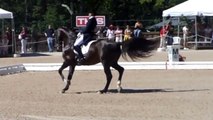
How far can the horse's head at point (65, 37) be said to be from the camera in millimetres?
17719

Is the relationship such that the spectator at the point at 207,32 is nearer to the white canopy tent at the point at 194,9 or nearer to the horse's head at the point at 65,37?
the white canopy tent at the point at 194,9

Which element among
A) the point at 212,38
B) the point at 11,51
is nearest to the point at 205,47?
the point at 212,38

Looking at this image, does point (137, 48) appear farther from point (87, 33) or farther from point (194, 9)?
point (194, 9)

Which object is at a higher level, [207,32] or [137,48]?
[207,32]

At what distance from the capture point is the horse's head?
1772 cm

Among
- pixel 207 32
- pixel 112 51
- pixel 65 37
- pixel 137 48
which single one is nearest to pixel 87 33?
pixel 65 37

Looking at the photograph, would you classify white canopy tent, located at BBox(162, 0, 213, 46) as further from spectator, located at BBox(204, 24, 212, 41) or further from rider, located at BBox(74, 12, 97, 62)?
rider, located at BBox(74, 12, 97, 62)

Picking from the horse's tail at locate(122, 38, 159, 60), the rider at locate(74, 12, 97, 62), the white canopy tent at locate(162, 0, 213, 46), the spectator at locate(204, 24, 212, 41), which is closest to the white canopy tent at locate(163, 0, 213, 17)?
the white canopy tent at locate(162, 0, 213, 46)

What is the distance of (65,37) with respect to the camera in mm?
17906

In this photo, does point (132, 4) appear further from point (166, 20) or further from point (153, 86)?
point (153, 86)

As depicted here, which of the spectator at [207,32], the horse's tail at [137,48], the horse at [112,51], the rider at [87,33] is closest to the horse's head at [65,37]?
the horse at [112,51]

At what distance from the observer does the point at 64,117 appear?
12.5m

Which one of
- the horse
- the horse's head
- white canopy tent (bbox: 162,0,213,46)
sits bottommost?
the horse

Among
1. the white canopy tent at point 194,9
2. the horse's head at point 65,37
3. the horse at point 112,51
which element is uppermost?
the white canopy tent at point 194,9
